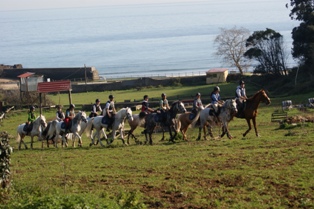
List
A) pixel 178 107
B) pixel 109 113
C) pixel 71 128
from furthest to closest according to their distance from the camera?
pixel 71 128
pixel 109 113
pixel 178 107

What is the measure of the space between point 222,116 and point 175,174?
30.1ft

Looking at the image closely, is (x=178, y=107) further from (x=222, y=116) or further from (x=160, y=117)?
(x=222, y=116)

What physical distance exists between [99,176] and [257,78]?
48.5m

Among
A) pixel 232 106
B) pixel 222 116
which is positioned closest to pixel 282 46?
pixel 222 116

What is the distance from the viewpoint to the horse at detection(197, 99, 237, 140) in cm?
2839

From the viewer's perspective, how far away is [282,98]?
52.2 m

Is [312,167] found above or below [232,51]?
below

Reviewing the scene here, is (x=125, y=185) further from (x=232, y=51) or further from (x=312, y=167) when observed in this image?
(x=232, y=51)

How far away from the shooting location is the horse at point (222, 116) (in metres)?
28.4

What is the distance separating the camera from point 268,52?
69.3 metres

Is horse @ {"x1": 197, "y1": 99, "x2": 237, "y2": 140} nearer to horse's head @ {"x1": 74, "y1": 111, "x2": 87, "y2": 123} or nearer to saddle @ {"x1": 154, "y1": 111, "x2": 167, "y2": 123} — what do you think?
saddle @ {"x1": 154, "y1": 111, "x2": 167, "y2": 123}

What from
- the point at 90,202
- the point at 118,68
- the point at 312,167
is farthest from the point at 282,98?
the point at 118,68

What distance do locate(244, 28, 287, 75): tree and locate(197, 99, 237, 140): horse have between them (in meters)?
38.2

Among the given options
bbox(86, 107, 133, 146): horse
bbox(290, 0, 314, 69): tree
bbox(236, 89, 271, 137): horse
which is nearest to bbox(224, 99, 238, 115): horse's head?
bbox(236, 89, 271, 137): horse
